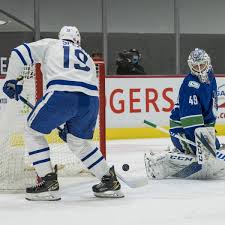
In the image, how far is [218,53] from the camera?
776cm

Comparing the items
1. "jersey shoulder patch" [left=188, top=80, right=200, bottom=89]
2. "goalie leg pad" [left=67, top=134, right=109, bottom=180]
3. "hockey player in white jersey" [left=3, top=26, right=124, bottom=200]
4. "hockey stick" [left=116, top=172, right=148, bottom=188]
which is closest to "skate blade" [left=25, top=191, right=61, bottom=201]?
"hockey player in white jersey" [left=3, top=26, right=124, bottom=200]

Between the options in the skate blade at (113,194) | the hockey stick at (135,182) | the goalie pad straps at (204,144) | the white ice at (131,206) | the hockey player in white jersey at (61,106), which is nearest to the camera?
the white ice at (131,206)

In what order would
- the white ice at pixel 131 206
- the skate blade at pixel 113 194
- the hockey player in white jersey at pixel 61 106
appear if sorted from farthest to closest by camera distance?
the skate blade at pixel 113 194 → the hockey player in white jersey at pixel 61 106 → the white ice at pixel 131 206

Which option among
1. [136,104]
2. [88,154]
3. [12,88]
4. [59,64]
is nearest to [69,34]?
[59,64]

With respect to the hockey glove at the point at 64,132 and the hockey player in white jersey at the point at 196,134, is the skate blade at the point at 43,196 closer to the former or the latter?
the hockey glove at the point at 64,132

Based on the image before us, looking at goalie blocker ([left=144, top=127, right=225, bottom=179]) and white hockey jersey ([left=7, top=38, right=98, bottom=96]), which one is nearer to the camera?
white hockey jersey ([left=7, top=38, right=98, bottom=96])

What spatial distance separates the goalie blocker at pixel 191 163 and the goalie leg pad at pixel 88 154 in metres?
0.64

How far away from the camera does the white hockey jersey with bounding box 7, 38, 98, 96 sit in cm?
290

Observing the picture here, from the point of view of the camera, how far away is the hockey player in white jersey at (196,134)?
346 cm

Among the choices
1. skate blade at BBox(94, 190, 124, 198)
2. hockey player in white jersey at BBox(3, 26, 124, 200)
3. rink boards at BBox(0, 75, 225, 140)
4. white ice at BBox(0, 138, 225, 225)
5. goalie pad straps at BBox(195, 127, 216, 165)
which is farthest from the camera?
rink boards at BBox(0, 75, 225, 140)

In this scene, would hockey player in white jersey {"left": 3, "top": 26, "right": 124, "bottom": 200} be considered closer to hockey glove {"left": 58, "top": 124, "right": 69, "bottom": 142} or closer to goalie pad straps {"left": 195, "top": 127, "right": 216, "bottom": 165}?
hockey glove {"left": 58, "top": 124, "right": 69, "bottom": 142}

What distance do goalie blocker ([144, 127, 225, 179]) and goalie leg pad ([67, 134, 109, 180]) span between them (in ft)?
2.10

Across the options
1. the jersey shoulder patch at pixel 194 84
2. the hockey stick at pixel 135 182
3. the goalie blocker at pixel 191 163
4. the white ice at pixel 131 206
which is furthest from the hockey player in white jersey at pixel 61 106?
the jersey shoulder patch at pixel 194 84

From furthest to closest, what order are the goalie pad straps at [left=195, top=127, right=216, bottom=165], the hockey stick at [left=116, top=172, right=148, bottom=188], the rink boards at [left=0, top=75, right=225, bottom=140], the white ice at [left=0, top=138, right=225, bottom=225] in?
the rink boards at [left=0, top=75, right=225, bottom=140] → the goalie pad straps at [left=195, top=127, right=216, bottom=165] → the hockey stick at [left=116, top=172, right=148, bottom=188] → the white ice at [left=0, top=138, right=225, bottom=225]
